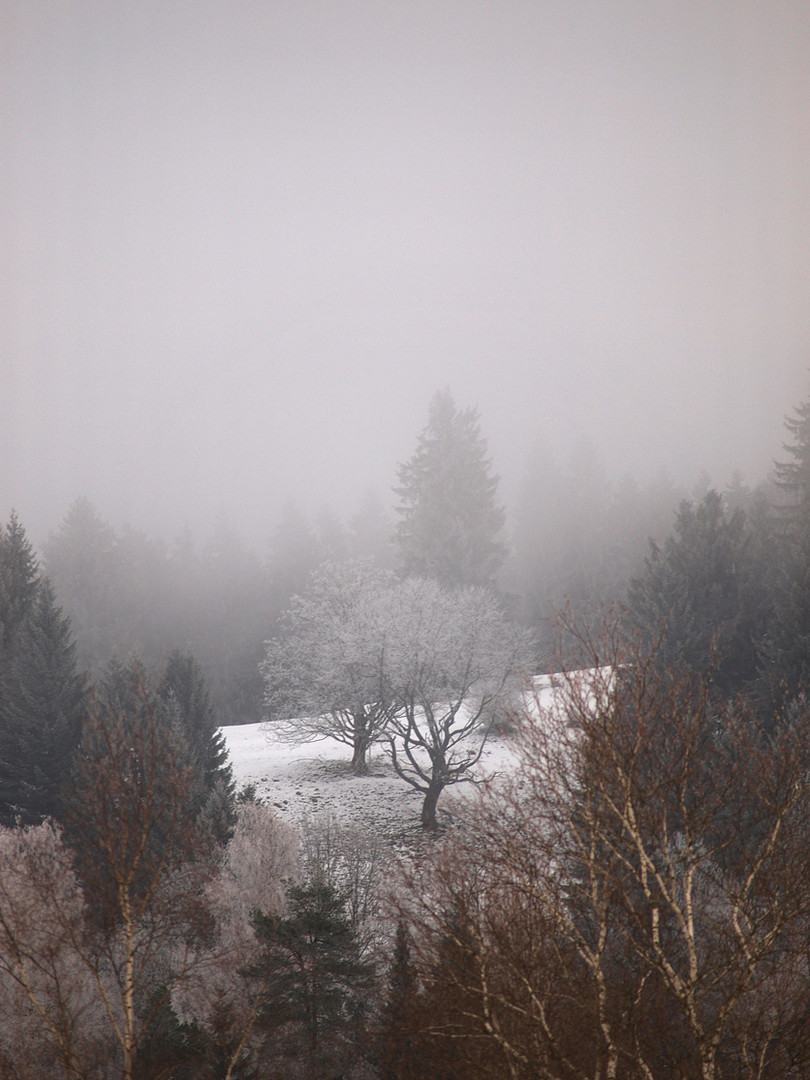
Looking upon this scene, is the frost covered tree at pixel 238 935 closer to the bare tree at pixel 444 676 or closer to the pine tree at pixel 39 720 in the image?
the bare tree at pixel 444 676

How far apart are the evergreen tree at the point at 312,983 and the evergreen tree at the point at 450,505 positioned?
33.9 m

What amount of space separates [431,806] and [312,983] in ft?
35.9

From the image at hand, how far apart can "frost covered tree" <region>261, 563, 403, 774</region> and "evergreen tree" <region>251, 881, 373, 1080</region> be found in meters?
11.9

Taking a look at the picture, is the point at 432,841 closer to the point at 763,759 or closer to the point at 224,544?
the point at 763,759

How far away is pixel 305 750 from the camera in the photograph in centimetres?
3188

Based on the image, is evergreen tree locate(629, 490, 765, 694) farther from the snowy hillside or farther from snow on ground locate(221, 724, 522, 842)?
snow on ground locate(221, 724, 522, 842)

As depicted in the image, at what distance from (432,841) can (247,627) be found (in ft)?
138

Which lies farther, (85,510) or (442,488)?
(85,510)

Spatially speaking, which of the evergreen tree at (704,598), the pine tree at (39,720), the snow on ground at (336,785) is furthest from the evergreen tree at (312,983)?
the evergreen tree at (704,598)

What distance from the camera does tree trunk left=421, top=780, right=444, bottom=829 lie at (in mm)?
22172

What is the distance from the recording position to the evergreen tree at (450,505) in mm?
47250

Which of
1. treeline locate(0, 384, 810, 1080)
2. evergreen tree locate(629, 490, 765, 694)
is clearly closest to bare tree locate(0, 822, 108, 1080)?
treeline locate(0, 384, 810, 1080)

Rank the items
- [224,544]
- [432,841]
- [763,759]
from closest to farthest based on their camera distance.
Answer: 1. [763,759]
2. [432,841]
3. [224,544]

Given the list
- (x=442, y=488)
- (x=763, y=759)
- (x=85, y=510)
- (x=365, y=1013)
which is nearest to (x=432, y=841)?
(x=365, y=1013)
